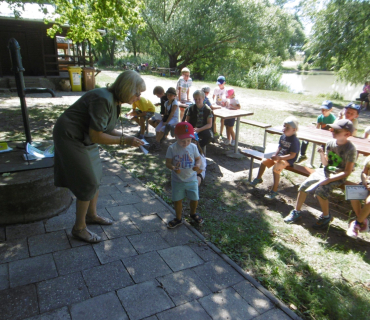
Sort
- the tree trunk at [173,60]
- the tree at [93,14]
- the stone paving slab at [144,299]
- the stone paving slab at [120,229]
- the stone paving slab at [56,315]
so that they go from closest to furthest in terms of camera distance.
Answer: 1. the stone paving slab at [56,315]
2. the stone paving slab at [144,299]
3. the stone paving slab at [120,229]
4. the tree at [93,14]
5. the tree trunk at [173,60]

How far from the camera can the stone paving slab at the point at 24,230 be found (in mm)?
3085

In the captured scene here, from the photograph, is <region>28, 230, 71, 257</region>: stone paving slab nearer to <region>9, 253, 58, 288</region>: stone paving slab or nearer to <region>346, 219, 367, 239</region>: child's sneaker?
<region>9, 253, 58, 288</region>: stone paving slab

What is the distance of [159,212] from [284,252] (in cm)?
156

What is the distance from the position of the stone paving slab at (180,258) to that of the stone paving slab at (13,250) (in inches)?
51.4

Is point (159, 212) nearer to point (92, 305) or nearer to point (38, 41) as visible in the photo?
point (92, 305)

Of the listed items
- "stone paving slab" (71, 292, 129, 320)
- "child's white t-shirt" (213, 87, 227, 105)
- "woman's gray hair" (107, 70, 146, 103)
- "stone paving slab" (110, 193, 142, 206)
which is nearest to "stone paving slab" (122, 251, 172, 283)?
"stone paving slab" (71, 292, 129, 320)

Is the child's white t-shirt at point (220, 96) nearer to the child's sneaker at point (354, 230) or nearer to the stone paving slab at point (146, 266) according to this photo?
the child's sneaker at point (354, 230)

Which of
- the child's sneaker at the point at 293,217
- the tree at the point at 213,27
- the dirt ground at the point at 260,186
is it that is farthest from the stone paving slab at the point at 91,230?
the tree at the point at 213,27

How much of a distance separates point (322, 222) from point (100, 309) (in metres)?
2.86

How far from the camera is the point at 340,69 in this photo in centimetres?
1745

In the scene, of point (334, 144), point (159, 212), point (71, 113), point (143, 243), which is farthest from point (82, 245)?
point (334, 144)

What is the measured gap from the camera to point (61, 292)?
7.85 ft

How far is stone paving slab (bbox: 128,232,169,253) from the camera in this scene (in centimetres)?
305

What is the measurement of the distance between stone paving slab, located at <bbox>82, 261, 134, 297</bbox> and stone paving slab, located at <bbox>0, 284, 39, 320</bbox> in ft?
1.35
